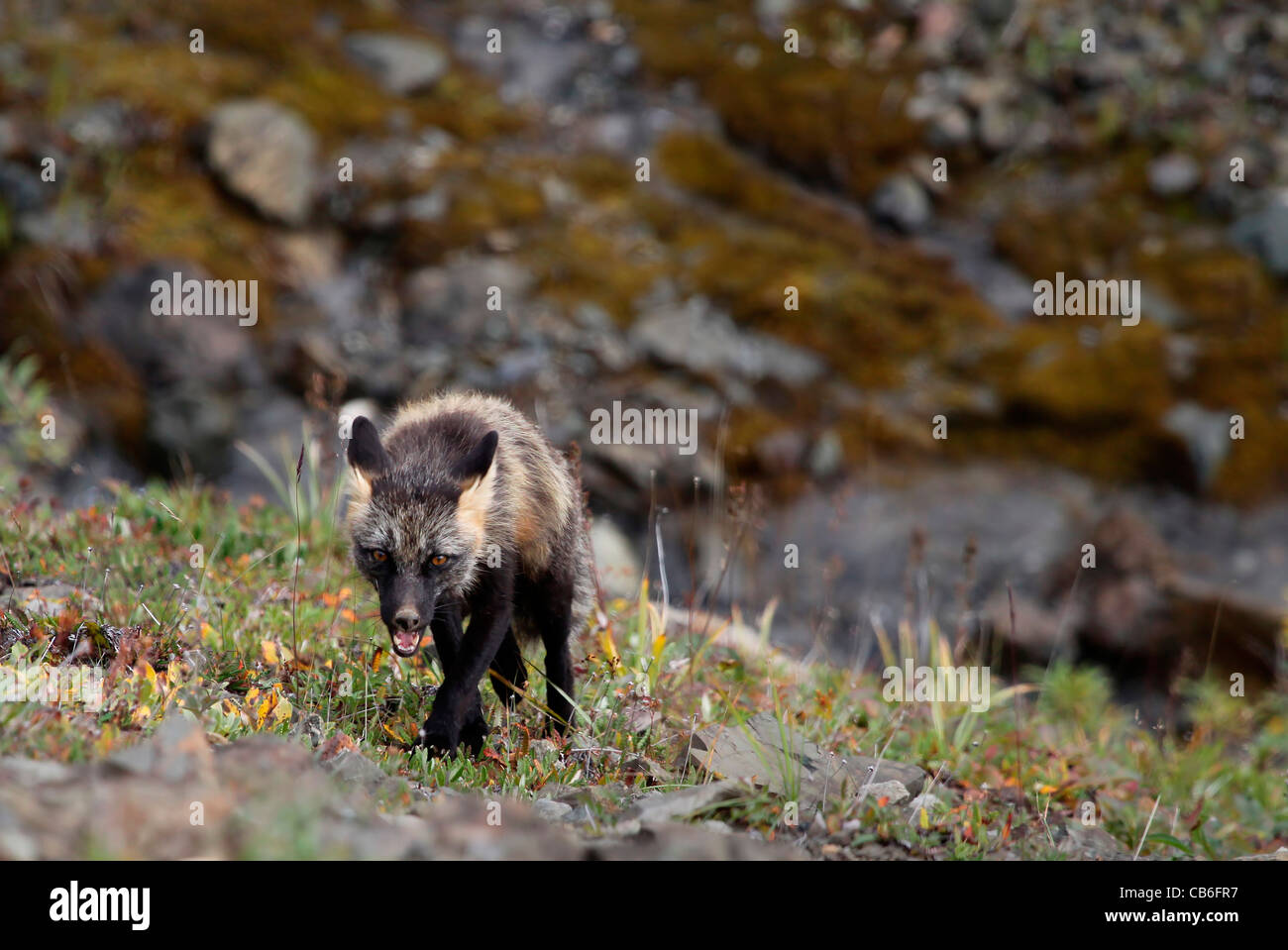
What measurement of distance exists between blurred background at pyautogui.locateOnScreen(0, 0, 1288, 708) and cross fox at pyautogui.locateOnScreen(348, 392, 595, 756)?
3.27 metres

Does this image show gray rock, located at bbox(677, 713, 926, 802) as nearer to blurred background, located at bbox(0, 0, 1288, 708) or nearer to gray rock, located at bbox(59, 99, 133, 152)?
blurred background, located at bbox(0, 0, 1288, 708)

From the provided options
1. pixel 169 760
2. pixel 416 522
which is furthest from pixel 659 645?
pixel 169 760

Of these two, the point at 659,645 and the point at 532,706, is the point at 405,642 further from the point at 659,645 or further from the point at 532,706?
the point at 659,645

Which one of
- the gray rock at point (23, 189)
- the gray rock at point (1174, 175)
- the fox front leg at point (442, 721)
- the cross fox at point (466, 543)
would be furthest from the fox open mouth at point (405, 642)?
the gray rock at point (1174, 175)

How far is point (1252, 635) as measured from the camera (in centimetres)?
1265

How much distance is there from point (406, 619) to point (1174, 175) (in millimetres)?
18997

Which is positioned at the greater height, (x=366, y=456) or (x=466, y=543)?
(x=366, y=456)

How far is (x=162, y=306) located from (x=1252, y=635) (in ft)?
47.9

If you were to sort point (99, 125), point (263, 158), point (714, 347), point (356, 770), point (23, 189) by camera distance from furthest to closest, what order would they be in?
point (263, 158)
point (714, 347)
point (99, 125)
point (23, 189)
point (356, 770)

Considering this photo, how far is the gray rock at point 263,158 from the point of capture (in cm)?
1586

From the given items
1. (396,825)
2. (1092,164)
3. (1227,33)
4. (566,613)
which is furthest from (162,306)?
(1227,33)

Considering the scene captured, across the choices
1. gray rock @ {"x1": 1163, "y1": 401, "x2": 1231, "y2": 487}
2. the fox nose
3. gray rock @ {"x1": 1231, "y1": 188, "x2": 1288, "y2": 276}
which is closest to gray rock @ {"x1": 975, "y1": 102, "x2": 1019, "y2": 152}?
gray rock @ {"x1": 1231, "y1": 188, "x2": 1288, "y2": 276}

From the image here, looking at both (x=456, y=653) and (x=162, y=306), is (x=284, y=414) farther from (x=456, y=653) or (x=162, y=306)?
(x=456, y=653)

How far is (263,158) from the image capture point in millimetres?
16094
